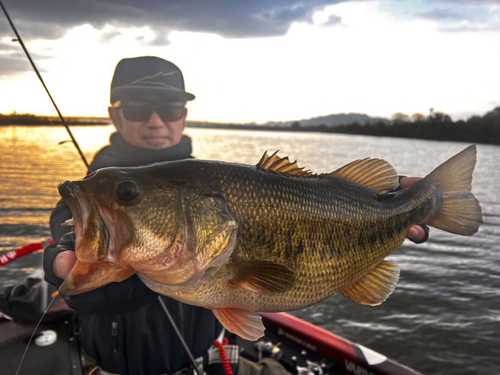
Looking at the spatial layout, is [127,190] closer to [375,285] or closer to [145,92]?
[375,285]

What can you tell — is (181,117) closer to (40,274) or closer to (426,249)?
(40,274)

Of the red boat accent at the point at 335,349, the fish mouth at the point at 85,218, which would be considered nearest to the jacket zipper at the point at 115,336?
the fish mouth at the point at 85,218

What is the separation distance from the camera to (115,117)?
3238 mm

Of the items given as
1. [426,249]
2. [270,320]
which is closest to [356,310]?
[270,320]

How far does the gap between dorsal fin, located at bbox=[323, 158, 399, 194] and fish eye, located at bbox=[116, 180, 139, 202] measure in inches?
41.8

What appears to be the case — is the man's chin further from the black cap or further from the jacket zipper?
the jacket zipper

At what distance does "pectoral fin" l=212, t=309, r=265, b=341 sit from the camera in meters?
1.68

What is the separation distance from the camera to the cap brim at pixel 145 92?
3.14 metres

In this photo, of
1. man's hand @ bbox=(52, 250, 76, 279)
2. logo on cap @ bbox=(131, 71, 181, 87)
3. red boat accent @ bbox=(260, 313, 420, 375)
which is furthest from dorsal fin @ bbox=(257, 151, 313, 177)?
red boat accent @ bbox=(260, 313, 420, 375)

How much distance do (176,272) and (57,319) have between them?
3.46 metres

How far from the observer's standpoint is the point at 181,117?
3316 millimetres

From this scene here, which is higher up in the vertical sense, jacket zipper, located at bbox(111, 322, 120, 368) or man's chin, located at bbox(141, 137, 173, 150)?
man's chin, located at bbox(141, 137, 173, 150)

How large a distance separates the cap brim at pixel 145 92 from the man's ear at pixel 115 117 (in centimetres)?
8

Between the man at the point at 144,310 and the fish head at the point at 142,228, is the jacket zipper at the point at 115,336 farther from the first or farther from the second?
the fish head at the point at 142,228
